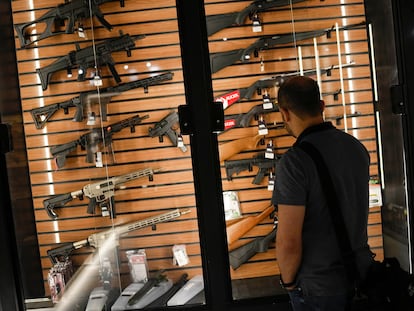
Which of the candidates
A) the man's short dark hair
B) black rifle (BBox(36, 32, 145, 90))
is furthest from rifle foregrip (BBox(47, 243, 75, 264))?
the man's short dark hair

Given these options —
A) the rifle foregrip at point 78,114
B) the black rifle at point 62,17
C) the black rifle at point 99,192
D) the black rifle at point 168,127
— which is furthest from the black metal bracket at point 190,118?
the black rifle at point 62,17

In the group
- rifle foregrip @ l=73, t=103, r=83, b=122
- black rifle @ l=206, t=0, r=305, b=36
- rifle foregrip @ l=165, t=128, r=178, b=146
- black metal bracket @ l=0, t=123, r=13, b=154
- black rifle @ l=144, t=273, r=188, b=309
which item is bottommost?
black rifle @ l=144, t=273, r=188, b=309

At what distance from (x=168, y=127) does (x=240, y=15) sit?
3.06 feet

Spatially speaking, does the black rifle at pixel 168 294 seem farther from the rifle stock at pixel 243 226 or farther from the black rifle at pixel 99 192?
the black rifle at pixel 99 192

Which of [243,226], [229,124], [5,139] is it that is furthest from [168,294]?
[5,139]

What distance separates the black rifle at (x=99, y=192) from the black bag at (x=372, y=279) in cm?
208

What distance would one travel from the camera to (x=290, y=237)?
6.98ft

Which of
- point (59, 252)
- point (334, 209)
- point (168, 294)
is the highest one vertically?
point (334, 209)

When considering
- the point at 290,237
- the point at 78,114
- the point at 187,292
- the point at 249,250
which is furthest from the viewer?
the point at 249,250

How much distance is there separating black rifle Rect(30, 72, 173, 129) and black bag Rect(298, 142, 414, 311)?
2.08m

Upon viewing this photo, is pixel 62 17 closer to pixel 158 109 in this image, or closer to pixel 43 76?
pixel 43 76

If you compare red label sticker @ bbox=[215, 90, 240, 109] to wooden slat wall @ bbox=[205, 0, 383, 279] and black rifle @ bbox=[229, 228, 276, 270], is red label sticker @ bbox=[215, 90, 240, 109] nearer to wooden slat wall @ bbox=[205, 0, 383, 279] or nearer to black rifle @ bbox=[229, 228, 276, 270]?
wooden slat wall @ bbox=[205, 0, 383, 279]

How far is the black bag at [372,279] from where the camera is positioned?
2.15m

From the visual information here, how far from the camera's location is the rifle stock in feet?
13.4
